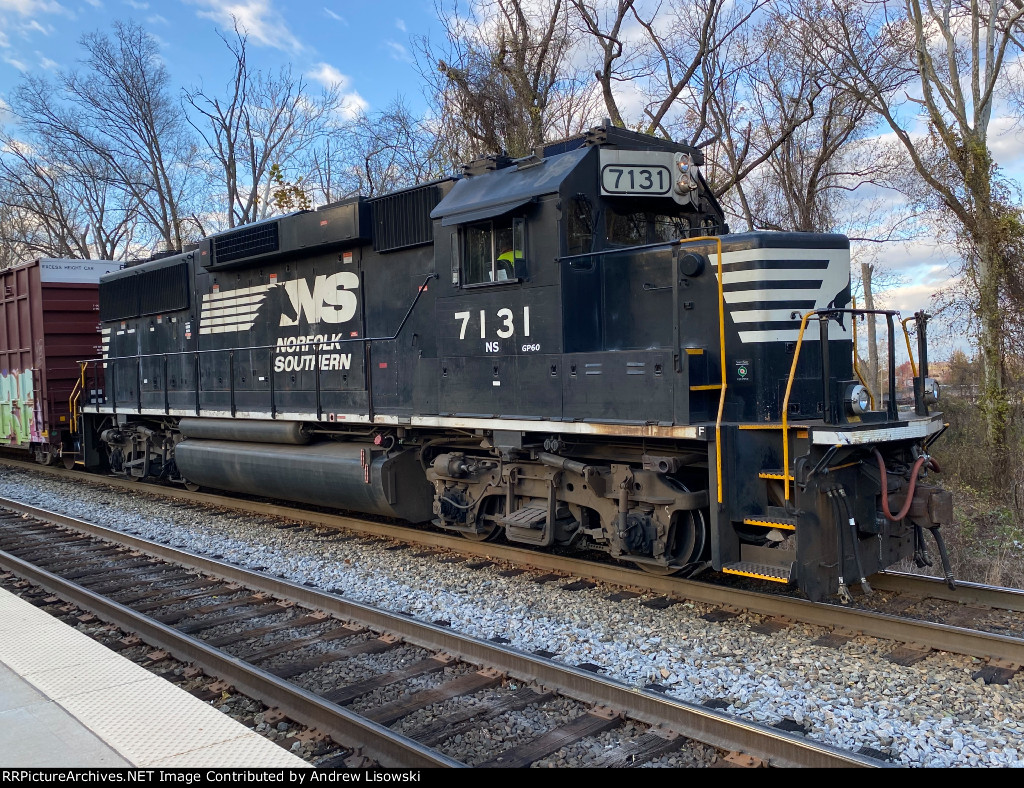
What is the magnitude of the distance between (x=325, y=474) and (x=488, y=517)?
2648mm

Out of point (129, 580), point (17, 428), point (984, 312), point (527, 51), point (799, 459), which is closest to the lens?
point (799, 459)

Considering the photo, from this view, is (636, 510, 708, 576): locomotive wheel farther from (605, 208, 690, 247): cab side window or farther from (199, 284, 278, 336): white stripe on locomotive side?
(199, 284, 278, 336): white stripe on locomotive side

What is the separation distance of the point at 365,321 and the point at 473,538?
3.12 meters

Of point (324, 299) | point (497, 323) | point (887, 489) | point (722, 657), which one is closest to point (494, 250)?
point (497, 323)

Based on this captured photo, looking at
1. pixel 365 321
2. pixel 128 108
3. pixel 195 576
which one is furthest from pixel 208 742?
pixel 128 108

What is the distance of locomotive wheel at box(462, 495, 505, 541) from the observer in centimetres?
802

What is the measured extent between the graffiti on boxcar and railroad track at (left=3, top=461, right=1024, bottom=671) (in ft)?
41.3

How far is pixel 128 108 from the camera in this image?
102 feet

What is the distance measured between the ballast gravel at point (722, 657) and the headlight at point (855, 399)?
1.66 metres

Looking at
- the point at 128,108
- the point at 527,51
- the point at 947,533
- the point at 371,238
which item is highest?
the point at 128,108

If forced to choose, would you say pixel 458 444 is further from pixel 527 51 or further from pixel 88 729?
pixel 527 51

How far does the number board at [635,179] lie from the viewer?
6836 millimetres

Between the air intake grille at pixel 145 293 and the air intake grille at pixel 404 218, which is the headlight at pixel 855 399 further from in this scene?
the air intake grille at pixel 145 293
